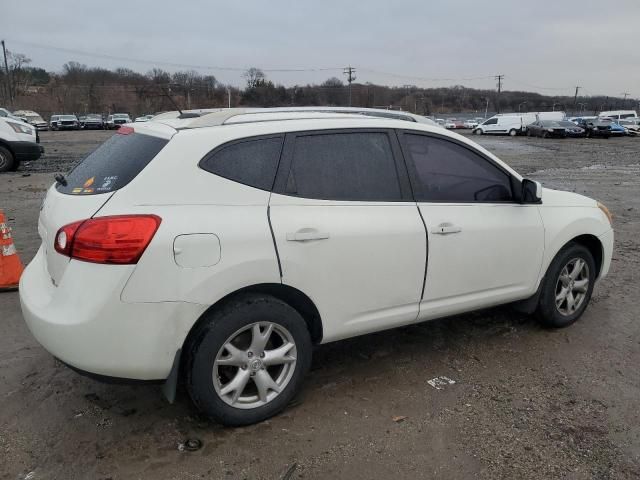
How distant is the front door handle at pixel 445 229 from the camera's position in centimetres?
344

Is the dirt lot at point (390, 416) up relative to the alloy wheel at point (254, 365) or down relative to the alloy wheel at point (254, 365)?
down

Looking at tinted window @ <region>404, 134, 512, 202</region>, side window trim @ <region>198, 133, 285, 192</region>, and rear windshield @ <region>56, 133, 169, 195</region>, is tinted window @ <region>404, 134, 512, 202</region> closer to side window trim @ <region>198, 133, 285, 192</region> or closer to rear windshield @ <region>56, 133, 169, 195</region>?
side window trim @ <region>198, 133, 285, 192</region>

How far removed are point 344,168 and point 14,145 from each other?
1340 centimetres

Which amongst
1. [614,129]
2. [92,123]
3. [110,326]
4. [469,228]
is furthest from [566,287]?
[92,123]

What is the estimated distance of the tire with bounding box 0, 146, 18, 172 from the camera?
45.7 feet

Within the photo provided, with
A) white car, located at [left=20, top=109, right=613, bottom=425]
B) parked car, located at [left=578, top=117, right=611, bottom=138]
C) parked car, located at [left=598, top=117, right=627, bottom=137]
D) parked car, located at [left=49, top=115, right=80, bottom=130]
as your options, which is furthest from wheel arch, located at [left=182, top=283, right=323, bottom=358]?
parked car, located at [left=49, top=115, right=80, bottom=130]

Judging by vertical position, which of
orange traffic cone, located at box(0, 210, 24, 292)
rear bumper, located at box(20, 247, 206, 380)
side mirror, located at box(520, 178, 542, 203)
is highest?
side mirror, located at box(520, 178, 542, 203)

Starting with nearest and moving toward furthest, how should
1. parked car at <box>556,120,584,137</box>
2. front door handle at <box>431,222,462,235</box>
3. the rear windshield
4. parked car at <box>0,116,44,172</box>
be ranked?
the rear windshield → front door handle at <box>431,222,462,235</box> → parked car at <box>0,116,44,172</box> → parked car at <box>556,120,584,137</box>

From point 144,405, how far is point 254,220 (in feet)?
4.48

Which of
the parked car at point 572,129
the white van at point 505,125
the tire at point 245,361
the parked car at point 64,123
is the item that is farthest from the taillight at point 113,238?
the parked car at point 64,123

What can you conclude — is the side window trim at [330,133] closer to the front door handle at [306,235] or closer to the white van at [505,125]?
the front door handle at [306,235]

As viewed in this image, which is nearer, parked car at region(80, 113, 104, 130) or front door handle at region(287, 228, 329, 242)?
front door handle at region(287, 228, 329, 242)

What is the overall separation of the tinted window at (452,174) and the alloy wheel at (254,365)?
4.30 feet

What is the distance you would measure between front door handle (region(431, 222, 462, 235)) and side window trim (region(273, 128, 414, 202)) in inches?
9.6
